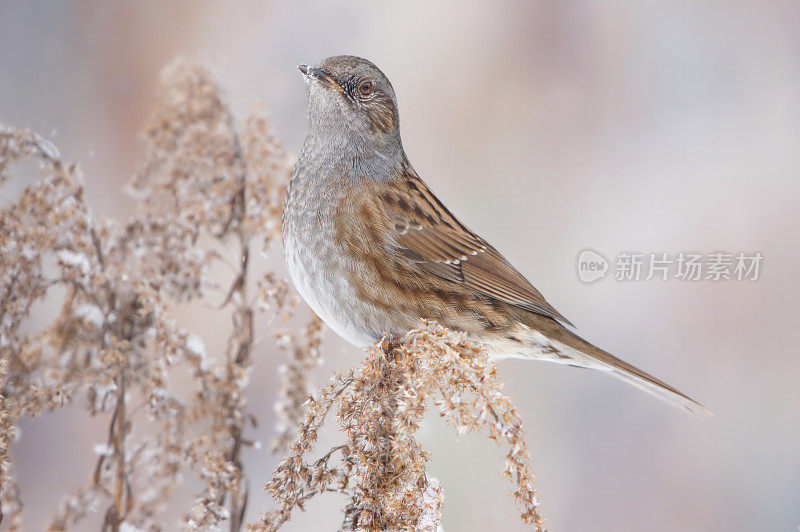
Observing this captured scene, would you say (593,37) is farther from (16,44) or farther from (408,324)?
(16,44)

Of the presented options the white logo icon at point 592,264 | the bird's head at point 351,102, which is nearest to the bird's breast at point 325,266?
the bird's head at point 351,102

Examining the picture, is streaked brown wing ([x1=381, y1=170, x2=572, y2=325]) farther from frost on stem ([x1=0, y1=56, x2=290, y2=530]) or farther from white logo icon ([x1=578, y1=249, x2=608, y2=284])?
white logo icon ([x1=578, y1=249, x2=608, y2=284])

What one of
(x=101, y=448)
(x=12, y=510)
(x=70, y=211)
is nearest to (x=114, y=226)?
(x=70, y=211)

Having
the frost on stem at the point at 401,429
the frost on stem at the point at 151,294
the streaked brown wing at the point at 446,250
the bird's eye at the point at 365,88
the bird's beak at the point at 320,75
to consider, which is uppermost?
the bird's eye at the point at 365,88

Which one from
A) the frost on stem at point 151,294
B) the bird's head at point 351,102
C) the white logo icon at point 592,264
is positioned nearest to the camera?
the frost on stem at point 151,294

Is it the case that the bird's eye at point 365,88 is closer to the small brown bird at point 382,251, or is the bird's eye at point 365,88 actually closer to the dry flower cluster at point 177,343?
the small brown bird at point 382,251

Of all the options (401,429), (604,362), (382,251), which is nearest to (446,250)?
(382,251)
